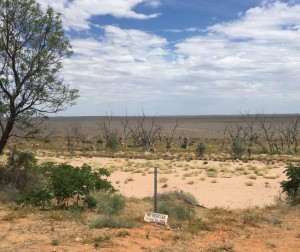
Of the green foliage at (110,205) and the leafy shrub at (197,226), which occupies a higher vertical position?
the green foliage at (110,205)

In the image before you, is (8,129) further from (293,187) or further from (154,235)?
(293,187)

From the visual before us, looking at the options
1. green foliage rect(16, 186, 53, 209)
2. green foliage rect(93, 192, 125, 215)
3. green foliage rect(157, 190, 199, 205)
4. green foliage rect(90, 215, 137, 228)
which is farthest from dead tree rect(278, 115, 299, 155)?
green foliage rect(90, 215, 137, 228)

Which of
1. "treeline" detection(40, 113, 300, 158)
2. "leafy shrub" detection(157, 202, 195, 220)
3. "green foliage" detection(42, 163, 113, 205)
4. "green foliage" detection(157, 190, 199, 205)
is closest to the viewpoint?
"leafy shrub" detection(157, 202, 195, 220)

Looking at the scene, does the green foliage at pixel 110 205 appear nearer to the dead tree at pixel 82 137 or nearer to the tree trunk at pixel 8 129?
the tree trunk at pixel 8 129

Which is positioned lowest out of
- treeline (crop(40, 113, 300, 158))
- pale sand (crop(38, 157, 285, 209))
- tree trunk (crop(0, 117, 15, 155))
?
pale sand (crop(38, 157, 285, 209))

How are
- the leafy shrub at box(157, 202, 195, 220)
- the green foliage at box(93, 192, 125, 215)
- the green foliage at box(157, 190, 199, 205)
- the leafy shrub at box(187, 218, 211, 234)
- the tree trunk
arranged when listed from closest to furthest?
the leafy shrub at box(187, 218, 211, 234) < the leafy shrub at box(157, 202, 195, 220) < the green foliage at box(93, 192, 125, 215) < the green foliage at box(157, 190, 199, 205) < the tree trunk

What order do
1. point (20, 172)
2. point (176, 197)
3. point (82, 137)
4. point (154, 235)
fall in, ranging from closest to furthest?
point (154, 235), point (176, 197), point (20, 172), point (82, 137)

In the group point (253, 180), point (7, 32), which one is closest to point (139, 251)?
point (7, 32)

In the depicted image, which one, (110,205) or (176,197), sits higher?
(110,205)

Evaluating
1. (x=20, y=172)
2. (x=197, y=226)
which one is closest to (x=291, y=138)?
(x=20, y=172)

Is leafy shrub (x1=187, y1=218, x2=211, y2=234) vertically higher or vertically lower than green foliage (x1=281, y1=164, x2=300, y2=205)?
lower

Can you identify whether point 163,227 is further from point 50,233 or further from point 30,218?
point 30,218

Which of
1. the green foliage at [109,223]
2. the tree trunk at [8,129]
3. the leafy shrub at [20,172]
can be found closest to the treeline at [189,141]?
the leafy shrub at [20,172]

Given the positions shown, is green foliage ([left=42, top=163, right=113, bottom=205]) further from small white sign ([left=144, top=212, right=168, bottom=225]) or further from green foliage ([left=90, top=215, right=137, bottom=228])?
small white sign ([left=144, top=212, right=168, bottom=225])
